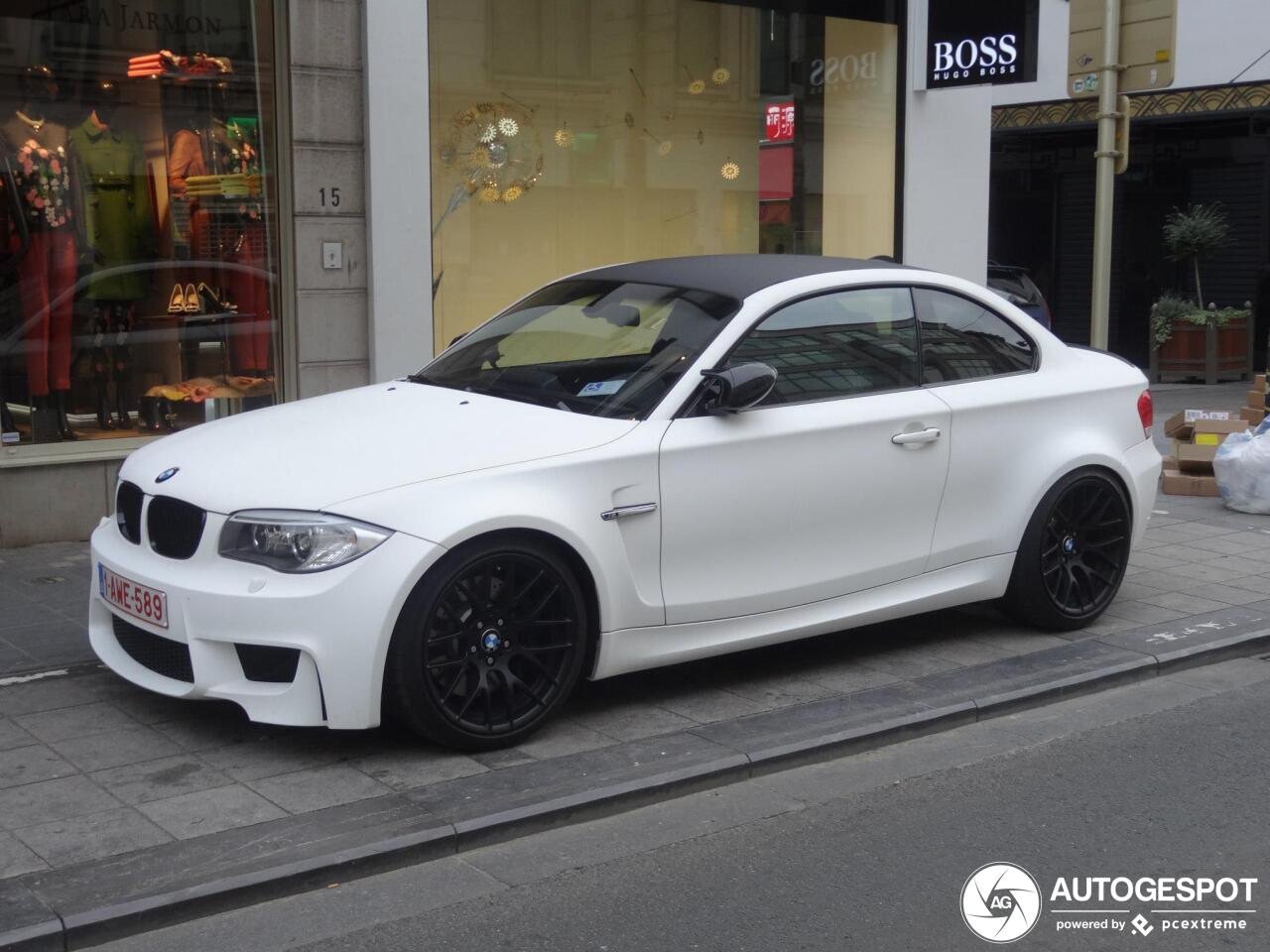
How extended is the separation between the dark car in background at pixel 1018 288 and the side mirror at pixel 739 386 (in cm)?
1360

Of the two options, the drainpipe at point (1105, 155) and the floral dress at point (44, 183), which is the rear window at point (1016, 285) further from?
the floral dress at point (44, 183)

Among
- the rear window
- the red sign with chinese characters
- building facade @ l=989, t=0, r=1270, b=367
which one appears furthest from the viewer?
building facade @ l=989, t=0, r=1270, b=367

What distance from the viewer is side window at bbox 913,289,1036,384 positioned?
636 cm

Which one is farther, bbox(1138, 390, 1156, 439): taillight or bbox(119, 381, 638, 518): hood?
bbox(1138, 390, 1156, 439): taillight

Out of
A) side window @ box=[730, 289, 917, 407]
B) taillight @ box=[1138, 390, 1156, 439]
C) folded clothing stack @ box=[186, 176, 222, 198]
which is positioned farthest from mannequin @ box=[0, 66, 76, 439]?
taillight @ box=[1138, 390, 1156, 439]

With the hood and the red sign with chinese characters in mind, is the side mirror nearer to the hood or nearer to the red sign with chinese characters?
the hood

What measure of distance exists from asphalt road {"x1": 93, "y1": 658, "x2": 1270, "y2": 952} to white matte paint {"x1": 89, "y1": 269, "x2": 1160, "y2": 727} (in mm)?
739

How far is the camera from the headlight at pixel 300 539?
4.78 m

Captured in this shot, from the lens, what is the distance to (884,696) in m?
5.85

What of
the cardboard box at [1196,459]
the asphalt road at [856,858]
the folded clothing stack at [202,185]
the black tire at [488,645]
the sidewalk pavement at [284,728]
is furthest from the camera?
the cardboard box at [1196,459]

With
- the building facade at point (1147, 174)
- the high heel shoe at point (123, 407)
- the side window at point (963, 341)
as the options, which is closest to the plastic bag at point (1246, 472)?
the side window at point (963, 341)

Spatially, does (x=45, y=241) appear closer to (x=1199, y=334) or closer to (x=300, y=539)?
(x=300, y=539)

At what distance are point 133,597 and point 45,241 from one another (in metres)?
4.47

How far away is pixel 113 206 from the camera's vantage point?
30.0 ft
